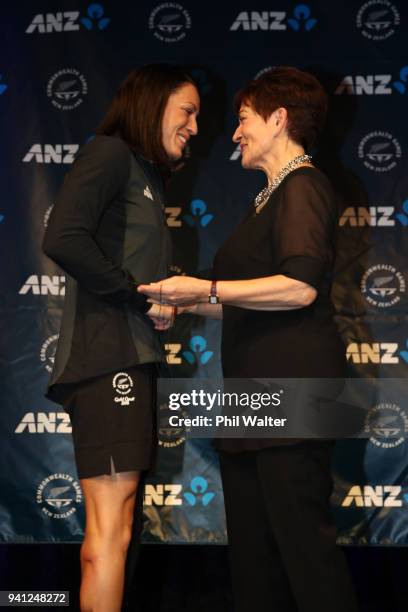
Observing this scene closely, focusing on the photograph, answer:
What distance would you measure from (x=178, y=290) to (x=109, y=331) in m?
0.18

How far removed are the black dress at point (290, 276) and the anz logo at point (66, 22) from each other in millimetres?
1460

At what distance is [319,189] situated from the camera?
1.72 metres

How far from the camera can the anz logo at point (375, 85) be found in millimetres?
2822

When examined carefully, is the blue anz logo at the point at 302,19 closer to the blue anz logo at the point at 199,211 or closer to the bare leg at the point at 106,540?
the blue anz logo at the point at 199,211

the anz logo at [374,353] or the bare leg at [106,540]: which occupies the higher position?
the anz logo at [374,353]

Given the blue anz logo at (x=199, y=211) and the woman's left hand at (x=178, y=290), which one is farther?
the blue anz logo at (x=199, y=211)

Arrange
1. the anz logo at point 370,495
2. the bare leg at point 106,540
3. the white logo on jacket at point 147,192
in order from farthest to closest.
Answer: the anz logo at point 370,495 → the white logo on jacket at point 147,192 → the bare leg at point 106,540

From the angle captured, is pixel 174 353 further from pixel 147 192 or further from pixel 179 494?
pixel 147 192

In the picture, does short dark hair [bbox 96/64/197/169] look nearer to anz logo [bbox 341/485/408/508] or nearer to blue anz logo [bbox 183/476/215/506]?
blue anz logo [bbox 183/476/215/506]

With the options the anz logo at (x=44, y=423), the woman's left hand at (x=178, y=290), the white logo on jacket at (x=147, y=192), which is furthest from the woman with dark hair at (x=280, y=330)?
the anz logo at (x=44, y=423)

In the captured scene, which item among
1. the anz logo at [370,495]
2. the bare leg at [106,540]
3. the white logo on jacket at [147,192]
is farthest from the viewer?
the anz logo at [370,495]

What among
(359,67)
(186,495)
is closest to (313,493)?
(186,495)

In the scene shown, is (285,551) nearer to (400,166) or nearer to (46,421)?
(46,421)

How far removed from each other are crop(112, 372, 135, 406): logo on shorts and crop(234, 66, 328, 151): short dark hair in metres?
0.71
